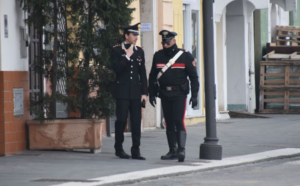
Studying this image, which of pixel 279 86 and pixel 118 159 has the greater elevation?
pixel 279 86

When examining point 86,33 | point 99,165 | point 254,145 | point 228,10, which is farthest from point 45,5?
point 228,10

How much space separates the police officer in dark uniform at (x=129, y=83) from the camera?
12961 millimetres

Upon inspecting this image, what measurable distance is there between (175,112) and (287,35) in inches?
684

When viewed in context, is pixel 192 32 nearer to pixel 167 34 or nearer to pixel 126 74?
pixel 126 74

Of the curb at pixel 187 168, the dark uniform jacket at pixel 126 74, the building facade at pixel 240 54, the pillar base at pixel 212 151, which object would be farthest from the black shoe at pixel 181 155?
the building facade at pixel 240 54

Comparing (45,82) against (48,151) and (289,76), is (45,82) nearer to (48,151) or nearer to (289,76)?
(48,151)

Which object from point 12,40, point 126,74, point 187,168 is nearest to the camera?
point 187,168

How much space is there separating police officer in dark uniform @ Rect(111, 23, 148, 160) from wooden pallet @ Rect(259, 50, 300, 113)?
46.2 feet

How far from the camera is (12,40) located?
44.7 feet

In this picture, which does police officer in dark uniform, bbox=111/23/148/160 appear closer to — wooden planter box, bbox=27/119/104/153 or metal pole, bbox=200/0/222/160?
wooden planter box, bbox=27/119/104/153

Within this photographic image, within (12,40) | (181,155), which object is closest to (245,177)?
(181,155)

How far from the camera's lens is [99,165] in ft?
39.5

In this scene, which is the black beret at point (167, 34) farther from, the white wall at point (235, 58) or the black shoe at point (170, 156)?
the white wall at point (235, 58)

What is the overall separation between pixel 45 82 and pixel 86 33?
5.32 feet
